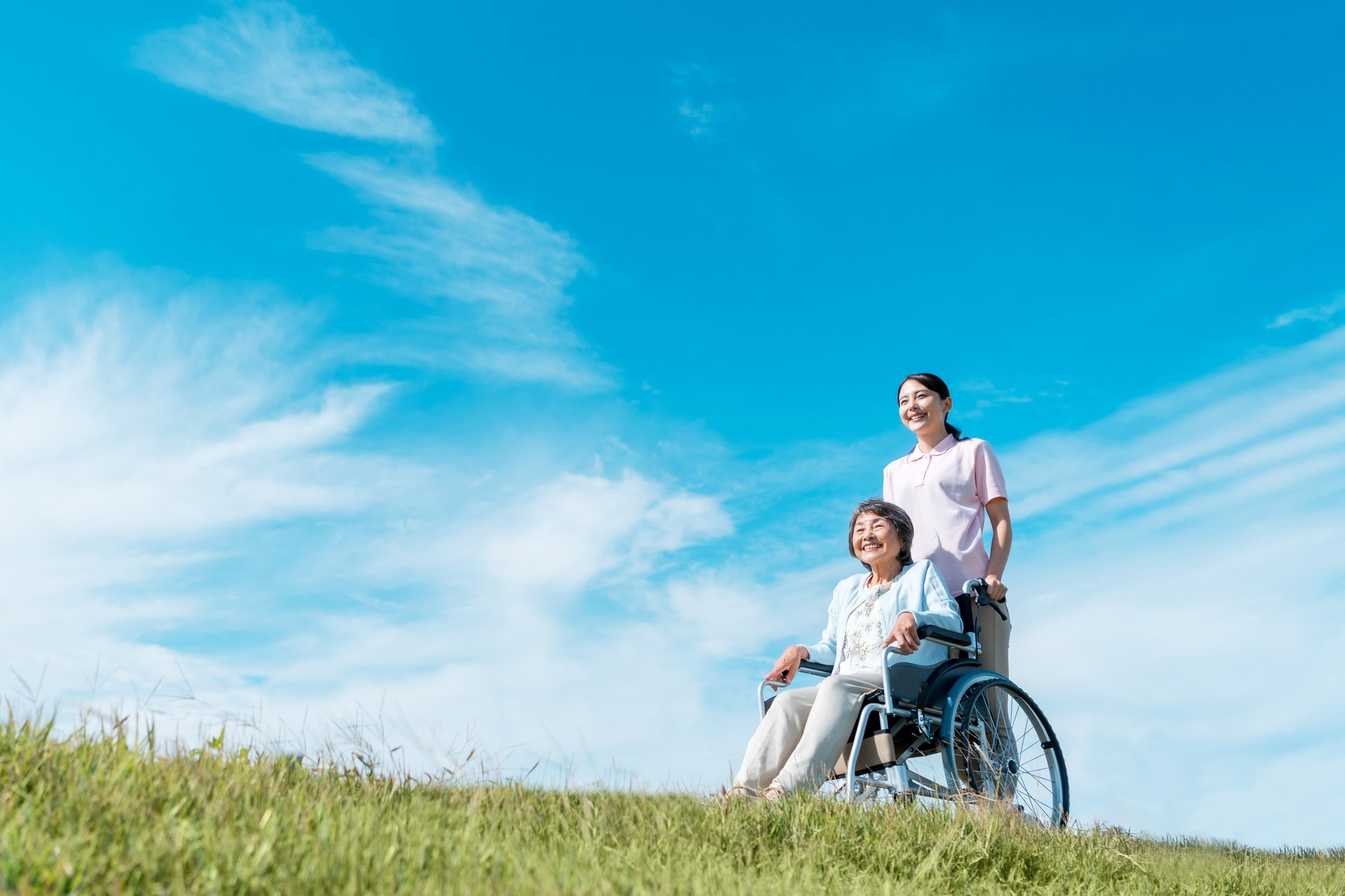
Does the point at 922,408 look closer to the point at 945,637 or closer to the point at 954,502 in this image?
the point at 954,502

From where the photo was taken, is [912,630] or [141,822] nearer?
[141,822]

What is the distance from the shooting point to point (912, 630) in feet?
14.9

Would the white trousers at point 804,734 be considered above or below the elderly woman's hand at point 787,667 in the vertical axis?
below

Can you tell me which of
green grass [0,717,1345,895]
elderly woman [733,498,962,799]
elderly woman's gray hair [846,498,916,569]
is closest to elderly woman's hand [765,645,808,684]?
elderly woman [733,498,962,799]

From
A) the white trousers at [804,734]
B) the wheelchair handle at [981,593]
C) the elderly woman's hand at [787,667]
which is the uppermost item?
the wheelchair handle at [981,593]

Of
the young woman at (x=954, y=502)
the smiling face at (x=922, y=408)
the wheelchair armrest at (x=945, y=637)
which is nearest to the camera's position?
the wheelchair armrest at (x=945, y=637)

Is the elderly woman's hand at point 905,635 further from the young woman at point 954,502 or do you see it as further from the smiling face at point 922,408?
the smiling face at point 922,408

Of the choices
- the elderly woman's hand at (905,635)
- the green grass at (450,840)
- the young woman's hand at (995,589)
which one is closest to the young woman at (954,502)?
the young woman's hand at (995,589)

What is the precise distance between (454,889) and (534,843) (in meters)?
0.73

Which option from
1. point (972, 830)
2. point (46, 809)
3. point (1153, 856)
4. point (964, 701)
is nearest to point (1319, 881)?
point (1153, 856)

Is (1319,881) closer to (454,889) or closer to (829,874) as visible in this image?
(829,874)

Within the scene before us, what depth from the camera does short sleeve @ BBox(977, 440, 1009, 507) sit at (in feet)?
17.8

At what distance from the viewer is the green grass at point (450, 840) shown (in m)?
2.18

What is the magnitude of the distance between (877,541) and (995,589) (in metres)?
0.73
